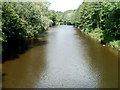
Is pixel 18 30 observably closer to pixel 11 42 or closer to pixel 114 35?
pixel 11 42

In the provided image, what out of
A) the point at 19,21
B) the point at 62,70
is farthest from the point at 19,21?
the point at 62,70

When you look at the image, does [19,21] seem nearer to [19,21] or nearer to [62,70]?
[19,21]

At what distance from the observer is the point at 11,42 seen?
25797 millimetres

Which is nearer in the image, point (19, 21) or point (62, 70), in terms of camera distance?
point (62, 70)

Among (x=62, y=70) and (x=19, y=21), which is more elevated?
(x=19, y=21)

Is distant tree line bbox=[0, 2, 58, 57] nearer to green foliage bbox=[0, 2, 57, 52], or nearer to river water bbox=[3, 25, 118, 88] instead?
green foliage bbox=[0, 2, 57, 52]

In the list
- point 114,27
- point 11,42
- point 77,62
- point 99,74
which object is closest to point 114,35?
point 114,27

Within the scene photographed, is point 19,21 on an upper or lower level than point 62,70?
upper

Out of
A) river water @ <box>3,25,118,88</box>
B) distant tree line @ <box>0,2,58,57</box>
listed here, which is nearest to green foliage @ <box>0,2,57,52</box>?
distant tree line @ <box>0,2,58,57</box>

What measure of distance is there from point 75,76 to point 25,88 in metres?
4.49

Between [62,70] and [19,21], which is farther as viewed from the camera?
[19,21]

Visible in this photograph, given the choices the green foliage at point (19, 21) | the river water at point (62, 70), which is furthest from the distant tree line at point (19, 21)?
the river water at point (62, 70)

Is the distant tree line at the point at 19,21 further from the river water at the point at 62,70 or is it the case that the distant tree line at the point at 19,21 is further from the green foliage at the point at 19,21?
the river water at the point at 62,70

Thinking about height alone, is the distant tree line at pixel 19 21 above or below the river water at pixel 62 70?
above
